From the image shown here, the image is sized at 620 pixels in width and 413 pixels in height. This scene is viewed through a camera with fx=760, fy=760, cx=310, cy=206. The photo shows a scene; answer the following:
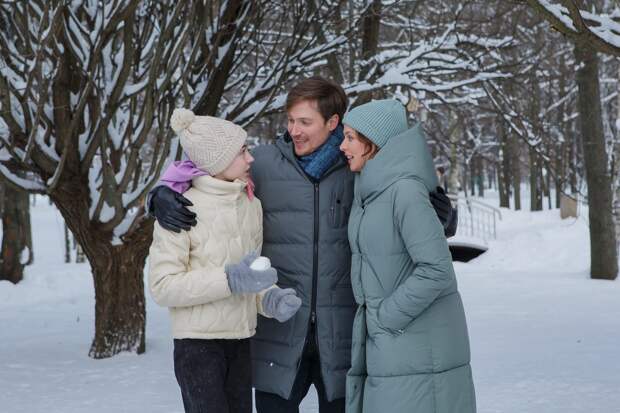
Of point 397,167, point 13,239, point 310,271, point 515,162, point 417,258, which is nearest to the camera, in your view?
point 417,258

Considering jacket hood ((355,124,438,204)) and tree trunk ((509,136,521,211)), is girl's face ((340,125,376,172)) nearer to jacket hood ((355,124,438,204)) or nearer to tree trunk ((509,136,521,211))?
jacket hood ((355,124,438,204))

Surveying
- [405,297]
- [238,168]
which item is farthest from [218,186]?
[405,297]

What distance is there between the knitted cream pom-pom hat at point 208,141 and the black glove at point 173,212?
161 millimetres

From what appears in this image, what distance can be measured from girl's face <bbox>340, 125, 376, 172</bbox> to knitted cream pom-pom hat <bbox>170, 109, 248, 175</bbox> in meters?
0.38

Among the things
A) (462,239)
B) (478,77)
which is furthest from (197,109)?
(462,239)

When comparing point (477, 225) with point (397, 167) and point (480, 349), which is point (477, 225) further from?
point (397, 167)

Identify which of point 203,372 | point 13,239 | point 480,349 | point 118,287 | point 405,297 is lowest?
point 480,349

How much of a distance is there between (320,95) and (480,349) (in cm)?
403

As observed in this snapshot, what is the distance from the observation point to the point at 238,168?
279 centimetres

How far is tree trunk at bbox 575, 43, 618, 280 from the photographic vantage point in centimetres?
1058

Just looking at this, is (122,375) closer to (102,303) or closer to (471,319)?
(102,303)

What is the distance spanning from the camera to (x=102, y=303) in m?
6.40

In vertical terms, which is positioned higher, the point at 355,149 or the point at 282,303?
the point at 355,149

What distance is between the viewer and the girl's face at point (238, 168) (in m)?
2.78
